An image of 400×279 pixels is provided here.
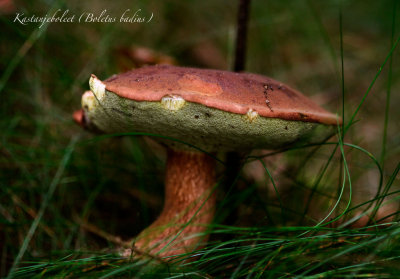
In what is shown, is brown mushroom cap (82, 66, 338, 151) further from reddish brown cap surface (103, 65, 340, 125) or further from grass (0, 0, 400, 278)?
grass (0, 0, 400, 278)

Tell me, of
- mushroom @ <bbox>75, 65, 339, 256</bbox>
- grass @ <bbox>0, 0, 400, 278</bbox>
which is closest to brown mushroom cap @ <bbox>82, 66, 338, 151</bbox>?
mushroom @ <bbox>75, 65, 339, 256</bbox>

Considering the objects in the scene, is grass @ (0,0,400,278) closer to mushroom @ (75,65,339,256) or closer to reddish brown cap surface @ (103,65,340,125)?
mushroom @ (75,65,339,256)

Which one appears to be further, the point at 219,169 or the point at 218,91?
the point at 219,169

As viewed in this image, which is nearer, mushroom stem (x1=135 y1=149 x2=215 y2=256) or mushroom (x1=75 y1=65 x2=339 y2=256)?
mushroom (x1=75 y1=65 x2=339 y2=256)

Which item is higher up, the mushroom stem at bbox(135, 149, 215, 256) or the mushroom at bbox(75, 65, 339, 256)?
the mushroom at bbox(75, 65, 339, 256)

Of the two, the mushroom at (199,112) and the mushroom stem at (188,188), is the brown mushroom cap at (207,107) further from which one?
the mushroom stem at (188,188)

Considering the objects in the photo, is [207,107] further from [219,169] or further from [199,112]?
[219,169]

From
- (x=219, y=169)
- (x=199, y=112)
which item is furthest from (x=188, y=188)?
(x=219, y=169)

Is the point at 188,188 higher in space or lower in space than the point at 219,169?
lower
